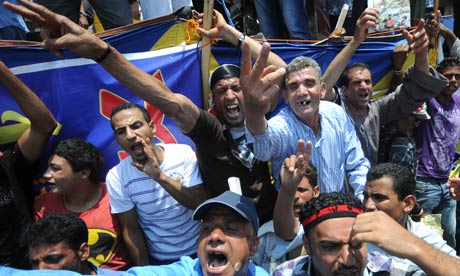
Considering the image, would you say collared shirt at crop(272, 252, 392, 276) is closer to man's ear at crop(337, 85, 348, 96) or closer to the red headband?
the red headband

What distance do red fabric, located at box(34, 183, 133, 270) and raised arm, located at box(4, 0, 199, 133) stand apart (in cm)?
81

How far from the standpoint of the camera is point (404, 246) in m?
1.79

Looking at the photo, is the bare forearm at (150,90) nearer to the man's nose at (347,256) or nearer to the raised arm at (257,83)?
the raised arm at (257,83)

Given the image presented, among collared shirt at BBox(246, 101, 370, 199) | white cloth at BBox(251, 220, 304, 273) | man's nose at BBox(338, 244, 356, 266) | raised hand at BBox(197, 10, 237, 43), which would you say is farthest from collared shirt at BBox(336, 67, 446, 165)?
man's nose at BBox(338, 244, 356, 266)

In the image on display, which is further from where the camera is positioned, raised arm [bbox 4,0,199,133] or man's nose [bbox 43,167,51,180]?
man's nose [bbox 43,167,51,180]

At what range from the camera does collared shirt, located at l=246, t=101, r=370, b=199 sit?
310 cm

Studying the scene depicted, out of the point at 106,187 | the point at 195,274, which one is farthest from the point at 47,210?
the point at 195,274

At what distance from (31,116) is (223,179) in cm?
125

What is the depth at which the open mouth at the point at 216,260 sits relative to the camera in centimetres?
220

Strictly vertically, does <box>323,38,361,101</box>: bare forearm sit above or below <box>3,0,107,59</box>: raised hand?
below

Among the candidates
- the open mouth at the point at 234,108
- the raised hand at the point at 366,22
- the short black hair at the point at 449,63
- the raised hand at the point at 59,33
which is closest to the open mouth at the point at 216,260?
the raised hand at the point at 59,33

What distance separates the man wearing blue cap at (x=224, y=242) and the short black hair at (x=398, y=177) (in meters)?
0.92

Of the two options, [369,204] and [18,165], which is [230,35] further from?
[18,165]

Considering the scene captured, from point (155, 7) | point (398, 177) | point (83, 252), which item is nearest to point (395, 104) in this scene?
point (398, 177)
